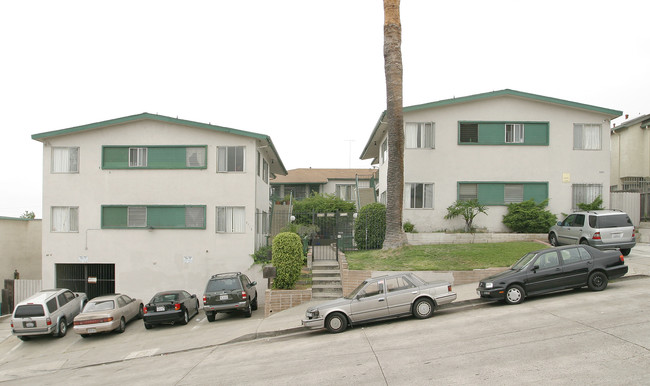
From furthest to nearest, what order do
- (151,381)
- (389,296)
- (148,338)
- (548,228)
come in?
(548,228) → (148,338) → (389,296) → (151,381)

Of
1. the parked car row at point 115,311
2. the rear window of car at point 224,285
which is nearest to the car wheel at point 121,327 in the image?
the parked car row at point 115,311

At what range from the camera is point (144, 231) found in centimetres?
2228

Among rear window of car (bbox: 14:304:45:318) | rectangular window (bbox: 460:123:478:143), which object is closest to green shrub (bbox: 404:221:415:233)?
rectangular window (bbox: 460:123:478:143)

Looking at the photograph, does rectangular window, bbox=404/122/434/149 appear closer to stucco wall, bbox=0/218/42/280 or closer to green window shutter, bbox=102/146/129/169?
green window shutter, bbox=102/146/129/169

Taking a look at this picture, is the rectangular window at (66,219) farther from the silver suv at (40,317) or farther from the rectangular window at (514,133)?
the rectangular window at (514,133)

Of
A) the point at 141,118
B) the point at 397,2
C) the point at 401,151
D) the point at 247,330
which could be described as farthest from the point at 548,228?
the point at 141,118

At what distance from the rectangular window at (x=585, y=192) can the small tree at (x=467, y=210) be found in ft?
14.0

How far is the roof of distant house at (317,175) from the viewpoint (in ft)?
148

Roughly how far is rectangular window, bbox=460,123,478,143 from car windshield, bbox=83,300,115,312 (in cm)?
1624

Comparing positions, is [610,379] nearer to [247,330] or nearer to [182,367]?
[182,367]

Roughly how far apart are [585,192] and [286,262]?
1437 cm

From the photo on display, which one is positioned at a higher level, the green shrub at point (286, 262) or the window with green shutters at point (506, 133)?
the window with green shutters at point (506, 133)

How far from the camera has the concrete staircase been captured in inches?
699

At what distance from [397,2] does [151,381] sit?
1661cm
